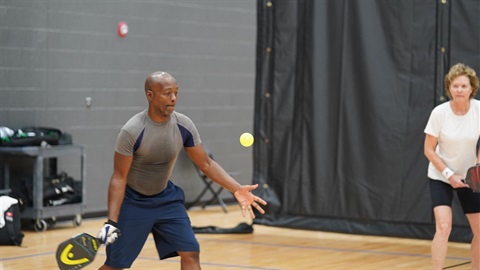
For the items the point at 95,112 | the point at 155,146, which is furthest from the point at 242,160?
the point at 155,146

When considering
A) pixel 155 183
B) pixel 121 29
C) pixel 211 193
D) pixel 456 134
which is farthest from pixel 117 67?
pixel 155 183

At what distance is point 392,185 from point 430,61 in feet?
4.48

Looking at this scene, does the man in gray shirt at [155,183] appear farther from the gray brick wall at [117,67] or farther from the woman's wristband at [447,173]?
the gray brick wall at [117,67]

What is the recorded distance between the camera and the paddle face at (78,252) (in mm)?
5652

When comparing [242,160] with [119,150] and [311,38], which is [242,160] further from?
[119,150]

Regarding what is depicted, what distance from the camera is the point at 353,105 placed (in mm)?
10094

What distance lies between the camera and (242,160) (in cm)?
1367

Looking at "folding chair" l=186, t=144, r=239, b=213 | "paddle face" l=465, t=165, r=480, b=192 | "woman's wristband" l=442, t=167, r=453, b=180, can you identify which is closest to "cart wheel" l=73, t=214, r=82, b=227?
"folding chair" l=186, t=144, r=239, b=213

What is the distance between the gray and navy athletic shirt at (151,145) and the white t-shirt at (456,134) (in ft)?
6.88

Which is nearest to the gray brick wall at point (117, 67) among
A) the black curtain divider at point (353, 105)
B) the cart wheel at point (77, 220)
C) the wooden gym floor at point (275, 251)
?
the cart wheel at point (77, 220)

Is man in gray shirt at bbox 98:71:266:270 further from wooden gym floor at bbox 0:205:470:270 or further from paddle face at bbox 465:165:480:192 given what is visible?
wooden gym floor at bbox 0:205:470:270

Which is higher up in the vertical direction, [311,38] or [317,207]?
[311,38]

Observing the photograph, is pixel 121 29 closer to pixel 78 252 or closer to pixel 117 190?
pixel 117 190

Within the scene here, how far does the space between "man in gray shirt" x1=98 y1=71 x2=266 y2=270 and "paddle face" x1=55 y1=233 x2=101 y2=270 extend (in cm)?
13
